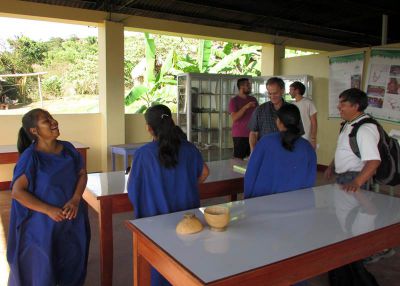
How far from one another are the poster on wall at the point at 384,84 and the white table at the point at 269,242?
155 inches

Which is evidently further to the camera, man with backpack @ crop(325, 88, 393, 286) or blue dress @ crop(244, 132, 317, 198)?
man with backpack @ crop(325, 88, 393, 286)

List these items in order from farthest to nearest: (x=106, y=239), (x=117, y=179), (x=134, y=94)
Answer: (x=134, y=94)
(x=117, y=179)
(x=106, y=239)

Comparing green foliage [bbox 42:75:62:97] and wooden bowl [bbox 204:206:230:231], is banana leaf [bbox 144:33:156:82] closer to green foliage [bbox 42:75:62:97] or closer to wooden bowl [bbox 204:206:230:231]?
green foliage [bbox 42:75:62:97]

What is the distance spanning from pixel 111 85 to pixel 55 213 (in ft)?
12.8

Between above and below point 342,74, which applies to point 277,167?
below

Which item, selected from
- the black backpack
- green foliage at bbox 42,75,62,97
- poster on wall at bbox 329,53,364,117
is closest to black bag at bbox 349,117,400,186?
the black backpack

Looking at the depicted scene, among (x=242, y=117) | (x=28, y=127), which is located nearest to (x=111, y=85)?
(x=242, y=117)

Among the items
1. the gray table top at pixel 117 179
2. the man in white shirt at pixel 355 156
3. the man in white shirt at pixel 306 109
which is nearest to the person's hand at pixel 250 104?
the man in white shirt at pixel 306 109

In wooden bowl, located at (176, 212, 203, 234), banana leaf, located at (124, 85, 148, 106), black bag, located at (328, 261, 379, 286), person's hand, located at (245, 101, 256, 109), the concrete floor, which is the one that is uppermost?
banana leaf, located at (124, 85, 148, 106)

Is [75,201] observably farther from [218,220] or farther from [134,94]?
[134,94]

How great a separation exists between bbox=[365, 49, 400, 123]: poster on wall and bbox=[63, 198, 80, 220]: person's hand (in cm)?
489

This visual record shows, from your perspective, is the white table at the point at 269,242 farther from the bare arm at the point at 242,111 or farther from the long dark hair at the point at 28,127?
the bare arm at the point at 242,111

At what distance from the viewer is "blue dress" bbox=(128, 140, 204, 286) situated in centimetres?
172

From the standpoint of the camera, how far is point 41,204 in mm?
1729
